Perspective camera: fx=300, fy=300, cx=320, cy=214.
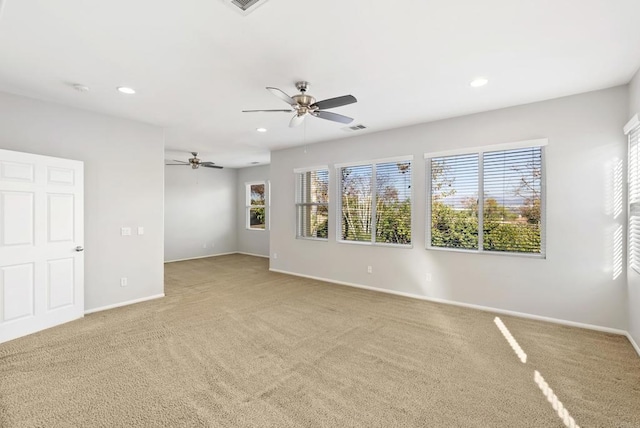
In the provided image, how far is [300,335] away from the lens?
3.35m

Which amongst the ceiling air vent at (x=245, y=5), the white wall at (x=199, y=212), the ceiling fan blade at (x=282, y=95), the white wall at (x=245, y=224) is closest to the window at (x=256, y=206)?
the white wall at (x=245, y=224)

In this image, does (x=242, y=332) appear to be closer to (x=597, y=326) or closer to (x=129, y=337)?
(x=129, y=337)

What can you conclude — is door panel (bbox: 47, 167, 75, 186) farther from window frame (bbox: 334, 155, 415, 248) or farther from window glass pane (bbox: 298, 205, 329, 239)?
window frame (bbox: 334, 155, 415, 248)

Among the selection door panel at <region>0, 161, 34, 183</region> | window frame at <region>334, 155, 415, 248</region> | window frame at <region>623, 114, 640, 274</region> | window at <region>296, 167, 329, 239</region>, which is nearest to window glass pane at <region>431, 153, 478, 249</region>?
window frame at <region>334, 155, 415, 248</region>

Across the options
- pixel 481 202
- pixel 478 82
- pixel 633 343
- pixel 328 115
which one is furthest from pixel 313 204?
pixel 633 343

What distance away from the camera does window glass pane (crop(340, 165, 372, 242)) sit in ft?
17.8

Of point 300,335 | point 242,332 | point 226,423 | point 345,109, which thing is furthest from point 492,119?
point 226,423

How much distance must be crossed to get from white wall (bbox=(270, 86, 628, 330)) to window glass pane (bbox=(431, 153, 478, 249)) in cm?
17

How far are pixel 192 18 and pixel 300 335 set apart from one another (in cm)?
308

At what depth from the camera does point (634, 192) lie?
3.07m

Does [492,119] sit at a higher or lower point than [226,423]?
higher

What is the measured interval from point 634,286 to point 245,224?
8.64 metres

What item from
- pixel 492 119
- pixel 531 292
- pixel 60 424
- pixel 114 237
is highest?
pixel 492 119

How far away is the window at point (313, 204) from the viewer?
6035 mm
